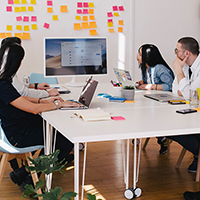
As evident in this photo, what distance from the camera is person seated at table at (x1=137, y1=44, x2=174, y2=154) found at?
126 inches

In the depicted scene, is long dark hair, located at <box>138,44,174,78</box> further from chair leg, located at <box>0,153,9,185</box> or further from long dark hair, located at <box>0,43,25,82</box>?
chair leg, located at <box>0,153,9,185</box>

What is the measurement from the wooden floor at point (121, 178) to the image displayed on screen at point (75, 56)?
0.91 m

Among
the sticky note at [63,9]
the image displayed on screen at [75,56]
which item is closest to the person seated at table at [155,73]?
the image displayed on screen at [75,56]

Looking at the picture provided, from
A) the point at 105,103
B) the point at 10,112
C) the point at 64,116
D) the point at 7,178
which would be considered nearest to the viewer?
the point at 64,116

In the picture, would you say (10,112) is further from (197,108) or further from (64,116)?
(197,108)

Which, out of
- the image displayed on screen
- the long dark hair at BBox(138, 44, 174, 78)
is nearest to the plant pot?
the image displayed on screen

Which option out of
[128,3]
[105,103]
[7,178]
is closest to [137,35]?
[128,3]

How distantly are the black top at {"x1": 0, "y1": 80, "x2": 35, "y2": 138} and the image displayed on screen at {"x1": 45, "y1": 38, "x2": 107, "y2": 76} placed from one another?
1222 mm

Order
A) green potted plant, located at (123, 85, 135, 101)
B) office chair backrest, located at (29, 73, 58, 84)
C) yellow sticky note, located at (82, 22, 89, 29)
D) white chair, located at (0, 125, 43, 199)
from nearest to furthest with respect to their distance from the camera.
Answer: white chair, located at (0, 125, 43, 199) → green potted plant, located at (123, 85, 135, 101) → office chair backrest, located at (29, 73, 58, 84) → yellow sticky note, located at (82, 22, 89, 29)

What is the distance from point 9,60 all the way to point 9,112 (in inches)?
13.7

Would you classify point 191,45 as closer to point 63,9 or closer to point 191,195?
point 191,195

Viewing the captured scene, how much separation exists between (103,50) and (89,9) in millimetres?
1653

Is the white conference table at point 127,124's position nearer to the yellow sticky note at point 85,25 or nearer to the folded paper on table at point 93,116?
the folded paper on table at point 93,116

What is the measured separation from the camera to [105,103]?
7.80 feet
